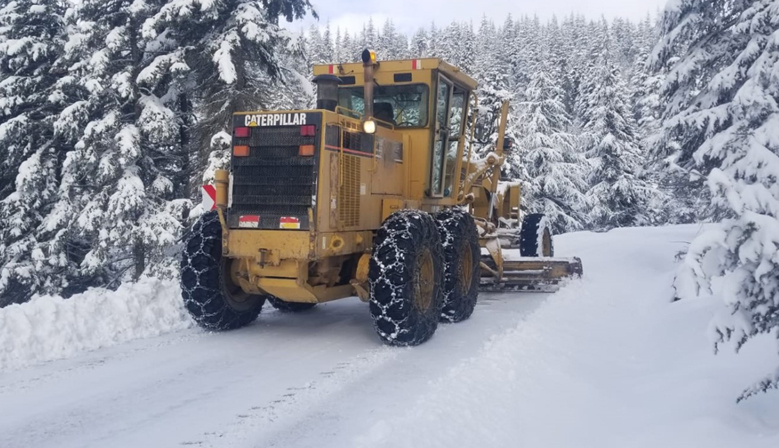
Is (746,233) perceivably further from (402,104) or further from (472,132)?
(472,132)

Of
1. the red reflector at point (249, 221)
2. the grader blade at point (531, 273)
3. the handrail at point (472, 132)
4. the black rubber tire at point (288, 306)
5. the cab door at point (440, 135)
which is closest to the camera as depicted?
the red reflector at point (249, 221)

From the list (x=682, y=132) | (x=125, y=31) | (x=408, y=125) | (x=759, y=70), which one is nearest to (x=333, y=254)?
(x=408, y=125)

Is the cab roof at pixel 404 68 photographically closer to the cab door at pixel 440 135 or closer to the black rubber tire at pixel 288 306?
the cab door at pixel 440 135

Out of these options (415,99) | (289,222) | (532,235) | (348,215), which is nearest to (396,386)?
(289,222)

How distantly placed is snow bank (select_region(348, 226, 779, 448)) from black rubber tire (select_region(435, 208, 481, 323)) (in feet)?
3.00

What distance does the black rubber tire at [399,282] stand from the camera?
6.97 m

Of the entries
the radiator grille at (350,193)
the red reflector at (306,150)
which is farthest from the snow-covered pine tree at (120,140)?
the red reflector at (306,150)

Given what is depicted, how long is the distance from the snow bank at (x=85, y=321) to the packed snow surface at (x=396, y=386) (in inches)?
1.3

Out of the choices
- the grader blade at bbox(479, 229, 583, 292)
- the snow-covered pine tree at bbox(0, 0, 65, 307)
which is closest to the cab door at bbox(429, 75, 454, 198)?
the grader blade at bbox(479, 229, 583, 292)

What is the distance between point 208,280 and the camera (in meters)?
7.71

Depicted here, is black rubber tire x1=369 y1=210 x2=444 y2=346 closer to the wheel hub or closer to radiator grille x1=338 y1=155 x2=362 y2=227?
radiator grille x1=338 y1=155 x2=362 y2=227

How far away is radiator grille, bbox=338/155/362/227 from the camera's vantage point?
291 inches

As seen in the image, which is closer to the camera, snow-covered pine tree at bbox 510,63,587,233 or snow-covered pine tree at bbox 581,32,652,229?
snow-covered pine tree at bbox 510,63,587,233

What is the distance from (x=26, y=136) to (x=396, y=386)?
16.1 meters
